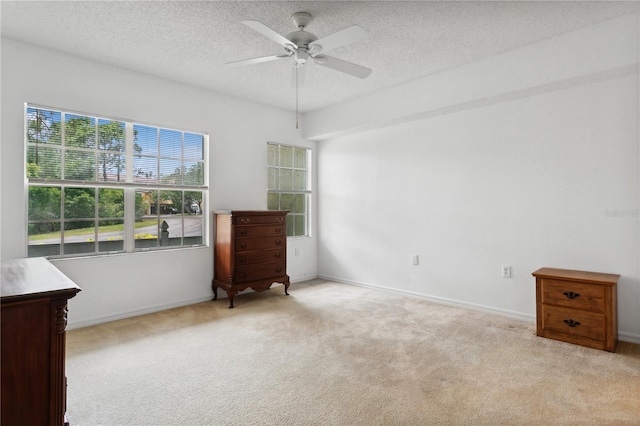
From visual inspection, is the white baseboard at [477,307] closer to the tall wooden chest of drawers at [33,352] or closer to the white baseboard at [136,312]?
the white baseboard at [136,312]

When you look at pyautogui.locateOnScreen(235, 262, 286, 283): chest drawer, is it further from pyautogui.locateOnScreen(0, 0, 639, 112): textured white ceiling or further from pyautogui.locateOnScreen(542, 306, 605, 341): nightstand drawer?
pyautogui.locateOnScreen(542, 306, 605, 341): nightstand drawer

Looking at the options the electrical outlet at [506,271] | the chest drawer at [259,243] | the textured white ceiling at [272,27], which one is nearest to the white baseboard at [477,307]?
the electrical outlet at [506,271]

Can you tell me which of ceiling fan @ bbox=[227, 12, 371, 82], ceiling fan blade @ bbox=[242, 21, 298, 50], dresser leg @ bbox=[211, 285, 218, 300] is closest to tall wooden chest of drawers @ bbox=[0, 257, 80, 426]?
ceiling fan blade @ bbox=[242, 21, 298, 50]

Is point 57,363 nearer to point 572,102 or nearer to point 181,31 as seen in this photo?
point 181,31

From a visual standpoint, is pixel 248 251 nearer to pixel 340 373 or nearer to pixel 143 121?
pixel 143 121

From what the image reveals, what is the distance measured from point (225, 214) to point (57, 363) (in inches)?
115

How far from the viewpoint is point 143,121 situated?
13.4ft

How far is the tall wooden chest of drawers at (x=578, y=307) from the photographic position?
2.95 metres

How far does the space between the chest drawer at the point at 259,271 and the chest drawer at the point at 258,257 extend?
5 centimetres

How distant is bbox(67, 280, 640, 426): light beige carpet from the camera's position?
6.78 feet

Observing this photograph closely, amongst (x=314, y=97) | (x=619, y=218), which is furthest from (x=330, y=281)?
(x=619, y=218)

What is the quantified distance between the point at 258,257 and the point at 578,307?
338 cm

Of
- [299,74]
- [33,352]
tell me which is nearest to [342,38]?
[299,74]

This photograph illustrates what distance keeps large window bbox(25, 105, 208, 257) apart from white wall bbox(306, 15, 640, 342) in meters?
2.19
